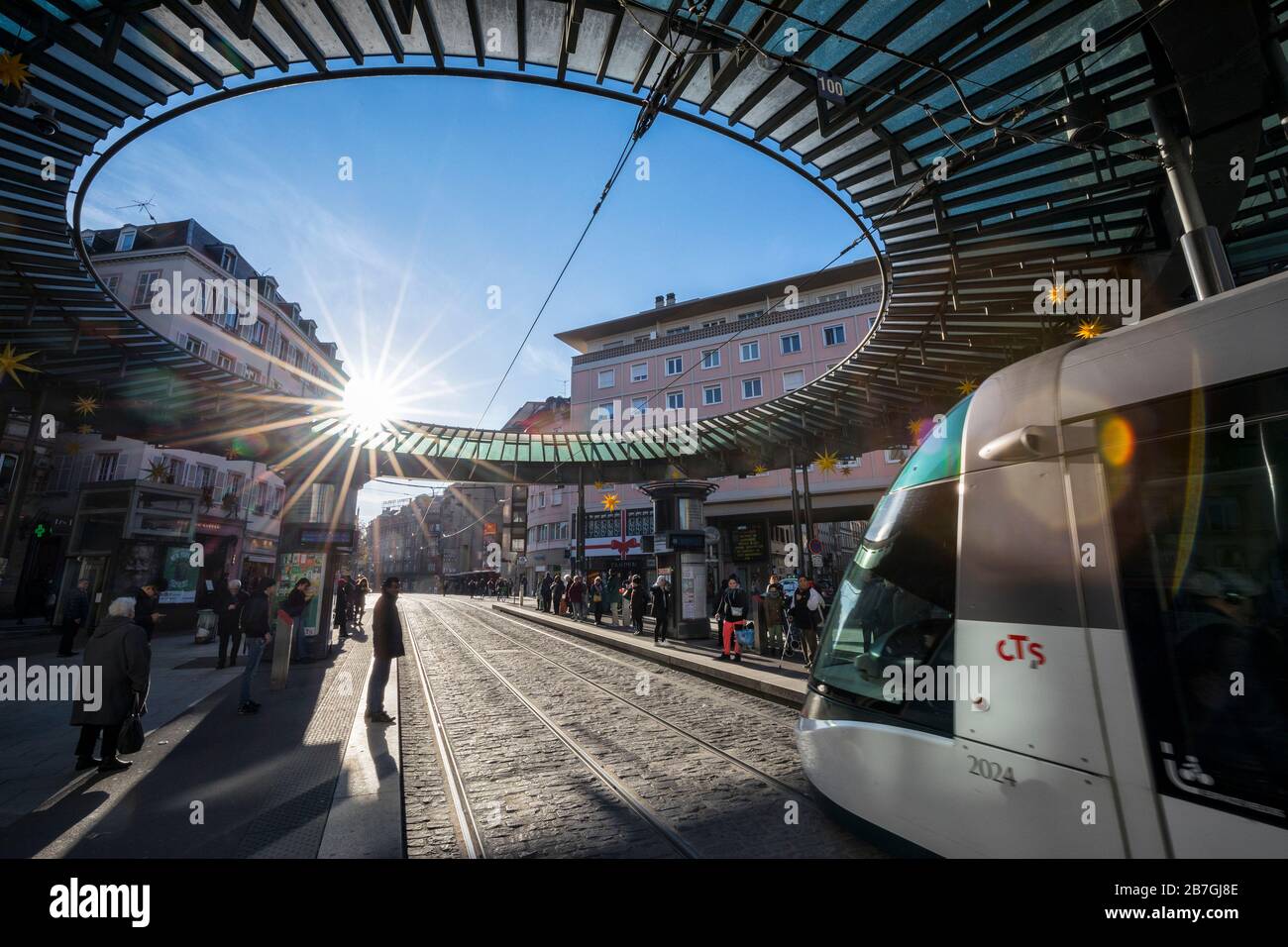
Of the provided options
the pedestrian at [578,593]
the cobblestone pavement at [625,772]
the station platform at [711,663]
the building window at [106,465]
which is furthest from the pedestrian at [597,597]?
the building window at [106,465]

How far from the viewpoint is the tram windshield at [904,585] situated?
130 inches

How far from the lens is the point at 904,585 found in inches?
140

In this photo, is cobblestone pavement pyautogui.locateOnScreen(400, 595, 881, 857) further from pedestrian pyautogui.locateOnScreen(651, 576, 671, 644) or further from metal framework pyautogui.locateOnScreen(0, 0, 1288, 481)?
metal framework pyautogui.locateOnScreen(0, 0, 1288, 481)

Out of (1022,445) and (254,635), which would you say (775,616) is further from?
(1022,445)

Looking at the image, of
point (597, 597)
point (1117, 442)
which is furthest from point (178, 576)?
point (1117, 442)

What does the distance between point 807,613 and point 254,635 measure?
9896 mm

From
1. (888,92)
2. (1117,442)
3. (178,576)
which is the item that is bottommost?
(178,576)

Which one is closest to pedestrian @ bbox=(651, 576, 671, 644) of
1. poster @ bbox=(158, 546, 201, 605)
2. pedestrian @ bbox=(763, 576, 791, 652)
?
pedestrian @ bbox=(763, 576, 791, 652)

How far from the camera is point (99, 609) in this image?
1577 centimetres

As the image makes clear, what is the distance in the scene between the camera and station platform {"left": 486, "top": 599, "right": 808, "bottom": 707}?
29.4ft

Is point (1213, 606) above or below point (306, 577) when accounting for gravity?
above

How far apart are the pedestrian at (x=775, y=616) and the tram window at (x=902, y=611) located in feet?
30.5
